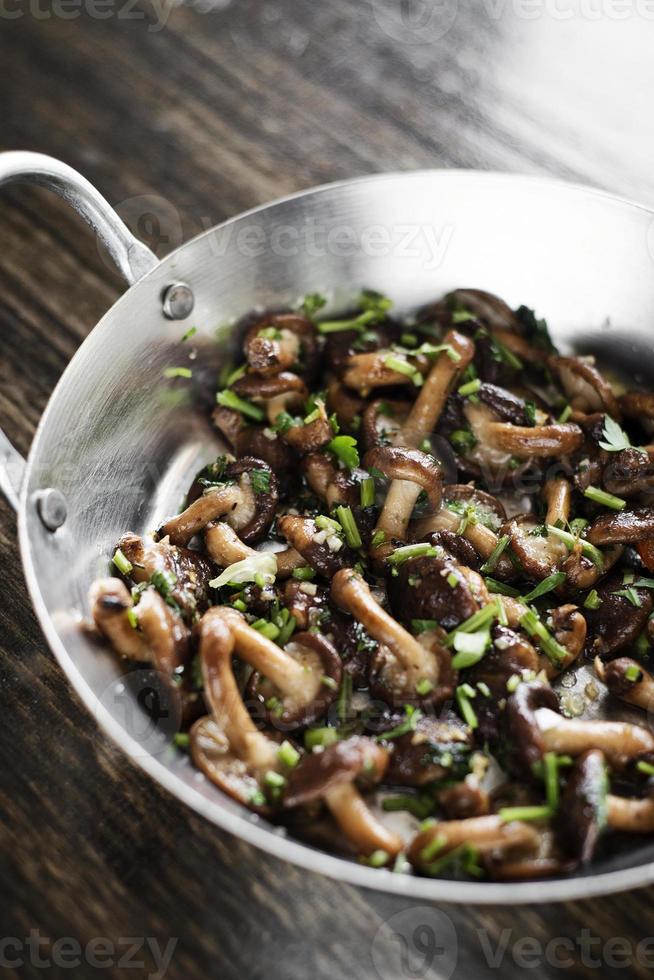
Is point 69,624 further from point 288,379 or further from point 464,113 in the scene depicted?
point 464,113

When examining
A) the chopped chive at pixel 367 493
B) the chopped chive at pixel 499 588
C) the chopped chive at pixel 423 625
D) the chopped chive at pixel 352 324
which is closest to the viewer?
the chopped chive at pixel 423 625

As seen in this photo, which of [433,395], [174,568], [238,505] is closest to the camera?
[174,568]

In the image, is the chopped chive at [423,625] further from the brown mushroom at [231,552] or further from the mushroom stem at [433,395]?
the mushroom stem at [433,395]

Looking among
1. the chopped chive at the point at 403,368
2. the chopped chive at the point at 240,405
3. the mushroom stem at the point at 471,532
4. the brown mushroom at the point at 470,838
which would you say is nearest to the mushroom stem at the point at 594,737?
the brown mushroom at the point at 470,838

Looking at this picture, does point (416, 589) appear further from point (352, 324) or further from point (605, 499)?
point (352, 324)

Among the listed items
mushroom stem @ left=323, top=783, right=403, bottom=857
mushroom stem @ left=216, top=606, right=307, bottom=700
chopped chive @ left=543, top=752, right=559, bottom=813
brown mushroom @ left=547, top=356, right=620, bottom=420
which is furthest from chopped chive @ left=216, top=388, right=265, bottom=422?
chopped chive @ left=543, top=752, right=559, bottom=813

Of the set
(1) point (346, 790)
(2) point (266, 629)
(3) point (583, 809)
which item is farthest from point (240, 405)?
(3) point (583, 809)
